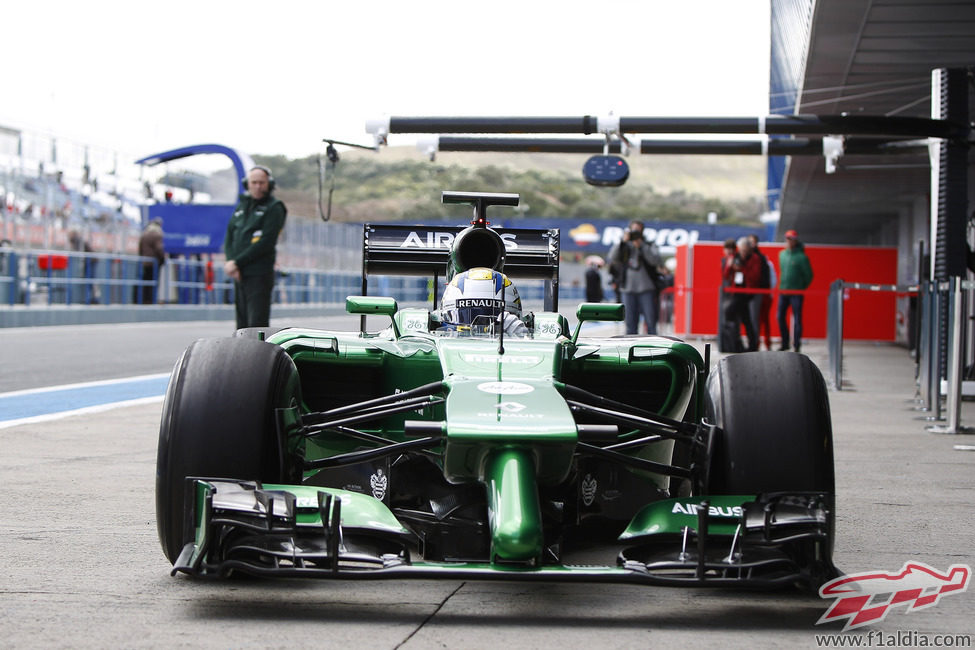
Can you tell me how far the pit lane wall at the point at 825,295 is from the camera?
24.2m

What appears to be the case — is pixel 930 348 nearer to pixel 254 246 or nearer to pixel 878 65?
pixel 878 65

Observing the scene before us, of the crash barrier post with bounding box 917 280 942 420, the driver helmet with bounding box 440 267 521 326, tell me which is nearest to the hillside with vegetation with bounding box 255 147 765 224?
the driver helmet with bounding box 440 267 521 326

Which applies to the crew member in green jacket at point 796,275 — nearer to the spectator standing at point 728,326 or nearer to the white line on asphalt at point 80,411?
the spectator standing at point 728,326

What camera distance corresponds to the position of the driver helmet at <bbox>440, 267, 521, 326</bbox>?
589cm

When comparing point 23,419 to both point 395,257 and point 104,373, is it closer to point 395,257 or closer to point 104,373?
point 395,257

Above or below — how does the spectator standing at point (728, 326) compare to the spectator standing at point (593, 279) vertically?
below

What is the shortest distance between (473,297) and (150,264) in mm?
21576

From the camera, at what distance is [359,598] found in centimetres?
421

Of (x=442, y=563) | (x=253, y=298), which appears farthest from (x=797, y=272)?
(x=442, y=563)

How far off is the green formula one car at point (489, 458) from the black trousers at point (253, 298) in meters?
4.83

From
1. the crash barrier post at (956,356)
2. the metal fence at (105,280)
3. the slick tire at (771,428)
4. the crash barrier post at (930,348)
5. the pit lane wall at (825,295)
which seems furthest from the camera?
the pit lane wall at (825,295)

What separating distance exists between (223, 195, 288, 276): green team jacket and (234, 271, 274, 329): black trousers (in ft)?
0.19

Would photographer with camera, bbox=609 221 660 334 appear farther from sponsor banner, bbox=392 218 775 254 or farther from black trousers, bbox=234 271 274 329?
sponsor banner, bbox=392 218 775 254

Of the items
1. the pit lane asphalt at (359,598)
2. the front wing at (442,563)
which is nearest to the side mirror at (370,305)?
the pit lane asphalt at (359,598)
